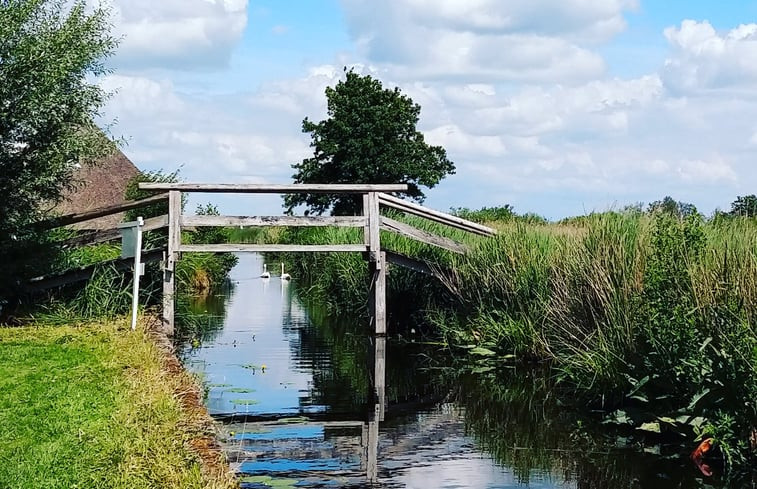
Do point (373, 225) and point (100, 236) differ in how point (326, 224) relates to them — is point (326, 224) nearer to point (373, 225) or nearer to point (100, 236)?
point (373, 225)

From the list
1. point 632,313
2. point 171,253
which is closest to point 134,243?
point 171,253

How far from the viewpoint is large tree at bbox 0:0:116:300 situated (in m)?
14.9

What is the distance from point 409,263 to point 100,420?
11261 mm

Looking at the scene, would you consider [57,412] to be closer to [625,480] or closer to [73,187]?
[625,480]

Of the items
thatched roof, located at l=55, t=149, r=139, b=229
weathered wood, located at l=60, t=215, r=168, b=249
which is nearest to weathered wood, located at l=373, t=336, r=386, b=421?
weathered wood, located at l=60, t=215, r=168, b=249

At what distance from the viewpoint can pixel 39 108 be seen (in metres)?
15.0

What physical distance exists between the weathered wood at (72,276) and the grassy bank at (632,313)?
5404 mm

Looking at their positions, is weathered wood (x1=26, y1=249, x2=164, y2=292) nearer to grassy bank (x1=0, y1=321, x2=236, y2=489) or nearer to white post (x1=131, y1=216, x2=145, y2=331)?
white post (x1=131, y1=216, x2=145, y2=331)

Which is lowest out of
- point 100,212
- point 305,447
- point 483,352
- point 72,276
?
point 305,447

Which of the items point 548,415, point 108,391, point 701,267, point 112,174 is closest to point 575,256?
point 548,415

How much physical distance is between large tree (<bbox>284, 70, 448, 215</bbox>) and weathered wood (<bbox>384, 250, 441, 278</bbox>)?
2468 cm

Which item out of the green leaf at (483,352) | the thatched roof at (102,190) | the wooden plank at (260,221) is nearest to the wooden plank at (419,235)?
the wooden plank at (260,221)

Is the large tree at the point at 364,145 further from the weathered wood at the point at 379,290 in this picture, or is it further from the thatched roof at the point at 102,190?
the weathered wood at the point at 379,290

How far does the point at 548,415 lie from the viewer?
12.4 metres
